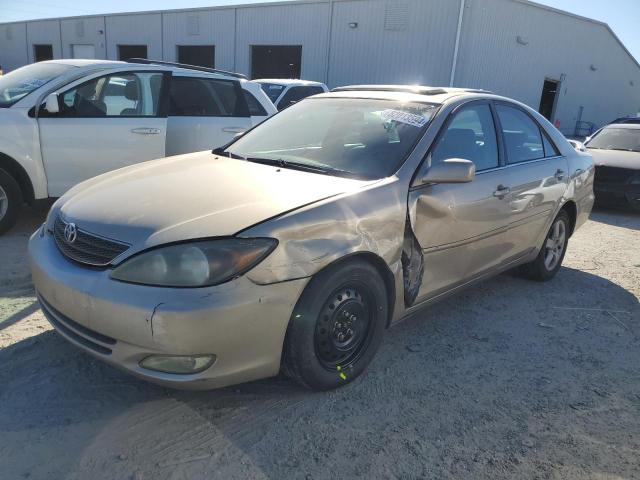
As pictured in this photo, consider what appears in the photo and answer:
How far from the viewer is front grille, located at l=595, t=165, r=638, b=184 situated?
8.66m

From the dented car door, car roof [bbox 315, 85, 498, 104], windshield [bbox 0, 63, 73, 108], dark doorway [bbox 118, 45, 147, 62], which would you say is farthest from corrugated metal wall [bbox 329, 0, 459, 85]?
the dented car door

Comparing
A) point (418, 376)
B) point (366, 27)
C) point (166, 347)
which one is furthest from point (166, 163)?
point (366, 27)

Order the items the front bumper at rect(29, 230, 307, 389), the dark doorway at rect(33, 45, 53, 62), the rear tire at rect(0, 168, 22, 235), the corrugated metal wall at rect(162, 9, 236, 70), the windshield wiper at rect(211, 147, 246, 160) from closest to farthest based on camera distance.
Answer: the front bumper at rect(29, 230, 307, 389), the windshield wiper at rect(211, 147, 246, 160), the rear tire at rect(0, 168, 22, 235), the corrugated metal wall at rect(162, 9, 236, 70), the dark doorway at rect(33, 45, 53, 62)

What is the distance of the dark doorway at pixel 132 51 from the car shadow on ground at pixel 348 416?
28.9 m

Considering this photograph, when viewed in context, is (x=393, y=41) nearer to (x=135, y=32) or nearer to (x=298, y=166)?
(x=135, y=32)

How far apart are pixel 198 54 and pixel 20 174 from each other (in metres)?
23.6

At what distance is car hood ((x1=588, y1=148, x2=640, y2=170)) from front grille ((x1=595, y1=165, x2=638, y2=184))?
6cm

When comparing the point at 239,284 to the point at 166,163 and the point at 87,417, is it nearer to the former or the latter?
the point at 87,417

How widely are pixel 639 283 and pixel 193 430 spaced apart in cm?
450

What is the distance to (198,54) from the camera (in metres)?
26.7

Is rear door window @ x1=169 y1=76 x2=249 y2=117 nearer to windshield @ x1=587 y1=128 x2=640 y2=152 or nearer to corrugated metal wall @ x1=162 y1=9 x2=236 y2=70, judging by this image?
windshield @ x1=587 y1=128 x2=640 y2=152

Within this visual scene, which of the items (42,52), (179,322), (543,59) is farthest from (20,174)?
(42,52)

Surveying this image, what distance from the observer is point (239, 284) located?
228cm

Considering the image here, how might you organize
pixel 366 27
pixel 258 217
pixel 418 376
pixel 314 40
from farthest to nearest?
pixel 314 40, pixel 366 27, pixel 418 376, pixel 258 217
